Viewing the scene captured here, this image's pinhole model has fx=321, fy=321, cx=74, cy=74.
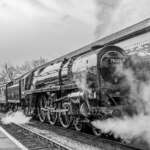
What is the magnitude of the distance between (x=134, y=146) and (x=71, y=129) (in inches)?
181

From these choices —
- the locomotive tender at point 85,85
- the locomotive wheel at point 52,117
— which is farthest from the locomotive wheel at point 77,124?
the locomotive wheel at point 52,117

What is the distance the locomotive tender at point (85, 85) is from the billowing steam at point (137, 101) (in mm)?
267

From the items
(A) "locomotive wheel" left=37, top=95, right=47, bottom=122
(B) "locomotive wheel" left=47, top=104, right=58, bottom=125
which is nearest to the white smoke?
(B) "locomotive wheel" left=47, top=104, right=58, bottom=125

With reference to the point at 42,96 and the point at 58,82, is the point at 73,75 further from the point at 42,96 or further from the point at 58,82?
the point at 42,96

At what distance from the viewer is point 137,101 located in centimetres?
779

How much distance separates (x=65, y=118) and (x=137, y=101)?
17.6 feet

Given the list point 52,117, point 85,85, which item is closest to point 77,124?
point 85,85

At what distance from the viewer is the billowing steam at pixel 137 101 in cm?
749

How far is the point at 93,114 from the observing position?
31.1ft

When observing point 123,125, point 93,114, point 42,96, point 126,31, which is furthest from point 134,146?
point 126,31

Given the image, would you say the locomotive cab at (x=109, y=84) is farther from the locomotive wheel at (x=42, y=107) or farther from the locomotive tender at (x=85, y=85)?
the locomotive wheel at (x=42, y=107)

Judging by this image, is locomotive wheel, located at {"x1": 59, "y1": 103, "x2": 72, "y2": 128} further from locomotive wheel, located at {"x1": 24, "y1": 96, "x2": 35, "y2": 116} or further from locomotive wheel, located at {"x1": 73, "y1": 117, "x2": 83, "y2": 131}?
locomotive wheel, located at {"x1": 24, "y1": 96, "x2": 35, "y2": 116}

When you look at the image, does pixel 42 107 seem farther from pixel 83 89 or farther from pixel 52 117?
pixel 83 89

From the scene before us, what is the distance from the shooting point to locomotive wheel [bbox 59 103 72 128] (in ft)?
39.1
